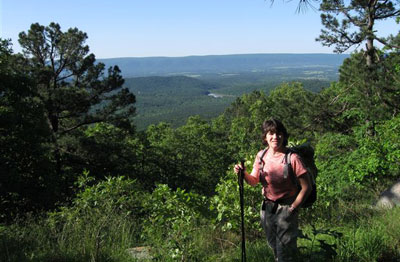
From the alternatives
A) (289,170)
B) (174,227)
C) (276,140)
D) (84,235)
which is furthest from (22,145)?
(289,170)

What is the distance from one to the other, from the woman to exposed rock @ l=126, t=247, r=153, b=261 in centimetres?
117

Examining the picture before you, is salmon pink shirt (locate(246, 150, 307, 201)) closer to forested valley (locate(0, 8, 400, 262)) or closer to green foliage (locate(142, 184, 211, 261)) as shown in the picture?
forested valley (locate(0, 8, 400, 262))

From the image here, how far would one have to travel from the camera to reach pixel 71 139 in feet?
54.1

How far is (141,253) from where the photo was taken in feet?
10.8

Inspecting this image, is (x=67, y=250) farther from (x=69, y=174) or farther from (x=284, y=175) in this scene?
(x=69, y=174)

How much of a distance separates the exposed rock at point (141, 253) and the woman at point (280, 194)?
1169 millimetres

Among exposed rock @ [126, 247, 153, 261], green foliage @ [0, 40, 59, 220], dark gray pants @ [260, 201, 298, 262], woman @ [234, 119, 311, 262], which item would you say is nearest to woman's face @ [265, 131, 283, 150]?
woman @ [234, 119, 311, 262]

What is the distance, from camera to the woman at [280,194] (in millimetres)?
2633

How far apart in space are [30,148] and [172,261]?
1158 centimetres

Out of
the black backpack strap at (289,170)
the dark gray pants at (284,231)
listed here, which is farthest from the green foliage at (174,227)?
the black backpack strap at (289,170)

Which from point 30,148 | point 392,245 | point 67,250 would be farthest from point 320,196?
point 30,148

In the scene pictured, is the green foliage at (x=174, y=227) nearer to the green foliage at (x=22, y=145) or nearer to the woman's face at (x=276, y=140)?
the woman's face at (x=276, y=140)

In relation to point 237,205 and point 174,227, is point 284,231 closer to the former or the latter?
point 174,227

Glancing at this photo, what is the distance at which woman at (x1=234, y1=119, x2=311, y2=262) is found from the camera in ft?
8.64
